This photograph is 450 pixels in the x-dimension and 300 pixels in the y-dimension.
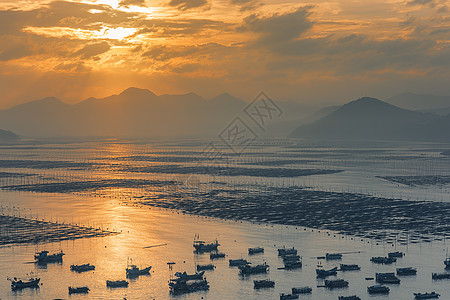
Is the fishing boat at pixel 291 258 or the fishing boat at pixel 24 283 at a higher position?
the fishing boat at pixel 24 283

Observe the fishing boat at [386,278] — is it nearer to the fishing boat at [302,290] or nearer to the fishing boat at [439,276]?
the fishing boat at [439,276]

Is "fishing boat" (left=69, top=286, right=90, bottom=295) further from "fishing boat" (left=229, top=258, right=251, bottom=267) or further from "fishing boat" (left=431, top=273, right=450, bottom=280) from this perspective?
"fishing boat" (left=431, top=273, right=450, bottom=280)

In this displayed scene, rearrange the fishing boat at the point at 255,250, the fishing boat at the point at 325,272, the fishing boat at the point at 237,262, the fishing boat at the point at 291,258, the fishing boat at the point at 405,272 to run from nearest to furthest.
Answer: the fishing boat at the point at 325,272, the fishing boat at the point at 405,272, the fishing boat at the point at 237,262, the fishing boat at the point at 291,258, the fishing boat at the point at 255,250

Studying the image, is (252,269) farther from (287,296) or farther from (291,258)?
(287,296)

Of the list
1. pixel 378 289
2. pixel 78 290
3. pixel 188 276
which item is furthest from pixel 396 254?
pixel 78 290

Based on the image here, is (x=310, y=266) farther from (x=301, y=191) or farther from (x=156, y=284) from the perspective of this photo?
(x=301, y=191)

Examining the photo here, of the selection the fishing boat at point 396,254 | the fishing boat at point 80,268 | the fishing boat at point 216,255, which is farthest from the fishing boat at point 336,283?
the fishing boat at point 80,268
